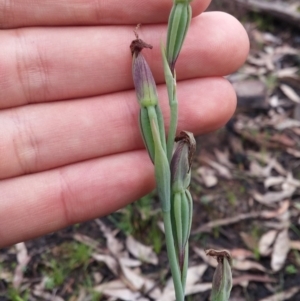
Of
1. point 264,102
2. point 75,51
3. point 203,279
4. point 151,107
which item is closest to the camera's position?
point 151,107

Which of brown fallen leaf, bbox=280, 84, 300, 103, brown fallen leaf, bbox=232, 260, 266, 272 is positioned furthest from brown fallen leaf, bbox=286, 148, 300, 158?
brown fallen leaf, bbox=232, 260, 266, 272

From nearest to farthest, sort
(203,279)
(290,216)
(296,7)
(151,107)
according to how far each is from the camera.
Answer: (151,107)
(203,279)
(290,216)
(296,7)

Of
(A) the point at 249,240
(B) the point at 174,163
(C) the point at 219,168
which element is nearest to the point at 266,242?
(A) the point at 249,240

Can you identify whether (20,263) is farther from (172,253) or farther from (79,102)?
(172,253)

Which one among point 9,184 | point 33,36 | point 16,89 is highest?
point 33,36

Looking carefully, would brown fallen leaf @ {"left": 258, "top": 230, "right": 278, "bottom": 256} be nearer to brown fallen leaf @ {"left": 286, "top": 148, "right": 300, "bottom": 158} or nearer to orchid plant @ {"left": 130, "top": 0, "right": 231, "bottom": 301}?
brown fallen leaf @ {"left": 286, "top": 148, "right": 300, "bottom": 158}

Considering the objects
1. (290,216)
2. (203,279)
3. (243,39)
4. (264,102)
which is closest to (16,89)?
(243,39)

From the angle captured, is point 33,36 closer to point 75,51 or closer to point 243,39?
point 75,51

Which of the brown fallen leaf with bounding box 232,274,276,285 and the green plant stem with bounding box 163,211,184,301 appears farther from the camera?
the brown fallen leaf with bounding box 232,274,276,285

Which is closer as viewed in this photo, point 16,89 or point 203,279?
point 16,89
